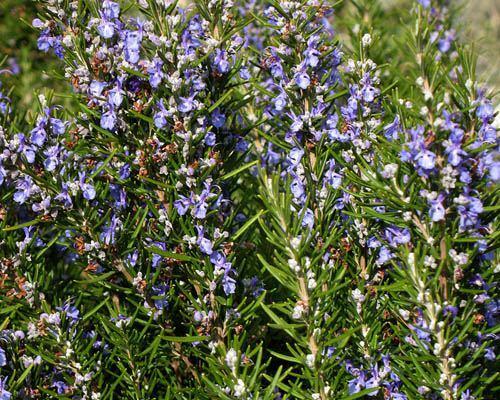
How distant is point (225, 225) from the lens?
1546 mm

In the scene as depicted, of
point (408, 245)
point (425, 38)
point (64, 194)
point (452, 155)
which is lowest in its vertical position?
point (64, 194)

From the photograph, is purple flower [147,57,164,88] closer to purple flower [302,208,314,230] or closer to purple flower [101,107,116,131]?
purple flower [101,107,116,131]

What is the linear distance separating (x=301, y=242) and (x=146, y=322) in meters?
0.46

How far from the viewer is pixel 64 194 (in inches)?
57.4

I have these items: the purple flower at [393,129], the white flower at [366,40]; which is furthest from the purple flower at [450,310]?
the white flower at [366,40]

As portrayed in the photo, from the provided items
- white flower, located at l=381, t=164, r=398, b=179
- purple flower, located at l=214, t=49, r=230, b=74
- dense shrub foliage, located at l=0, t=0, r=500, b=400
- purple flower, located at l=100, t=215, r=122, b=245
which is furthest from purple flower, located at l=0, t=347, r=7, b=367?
white flower, located at l=381, t=164, r=398, b=179

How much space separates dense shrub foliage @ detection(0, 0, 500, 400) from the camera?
51.5 inches

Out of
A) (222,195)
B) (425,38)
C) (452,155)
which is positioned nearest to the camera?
(452,155)

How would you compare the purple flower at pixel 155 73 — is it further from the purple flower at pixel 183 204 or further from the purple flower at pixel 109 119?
the purple flower at pixel 183 204

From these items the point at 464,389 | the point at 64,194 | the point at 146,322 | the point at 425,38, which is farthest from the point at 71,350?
the point at 425,38

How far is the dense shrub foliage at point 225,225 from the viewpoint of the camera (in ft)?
4.29

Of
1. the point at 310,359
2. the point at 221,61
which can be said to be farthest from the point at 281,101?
the point at 310,359

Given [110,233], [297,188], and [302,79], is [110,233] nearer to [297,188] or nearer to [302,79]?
[297,188]

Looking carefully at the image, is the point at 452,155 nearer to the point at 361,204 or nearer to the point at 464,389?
the point at 361,204
